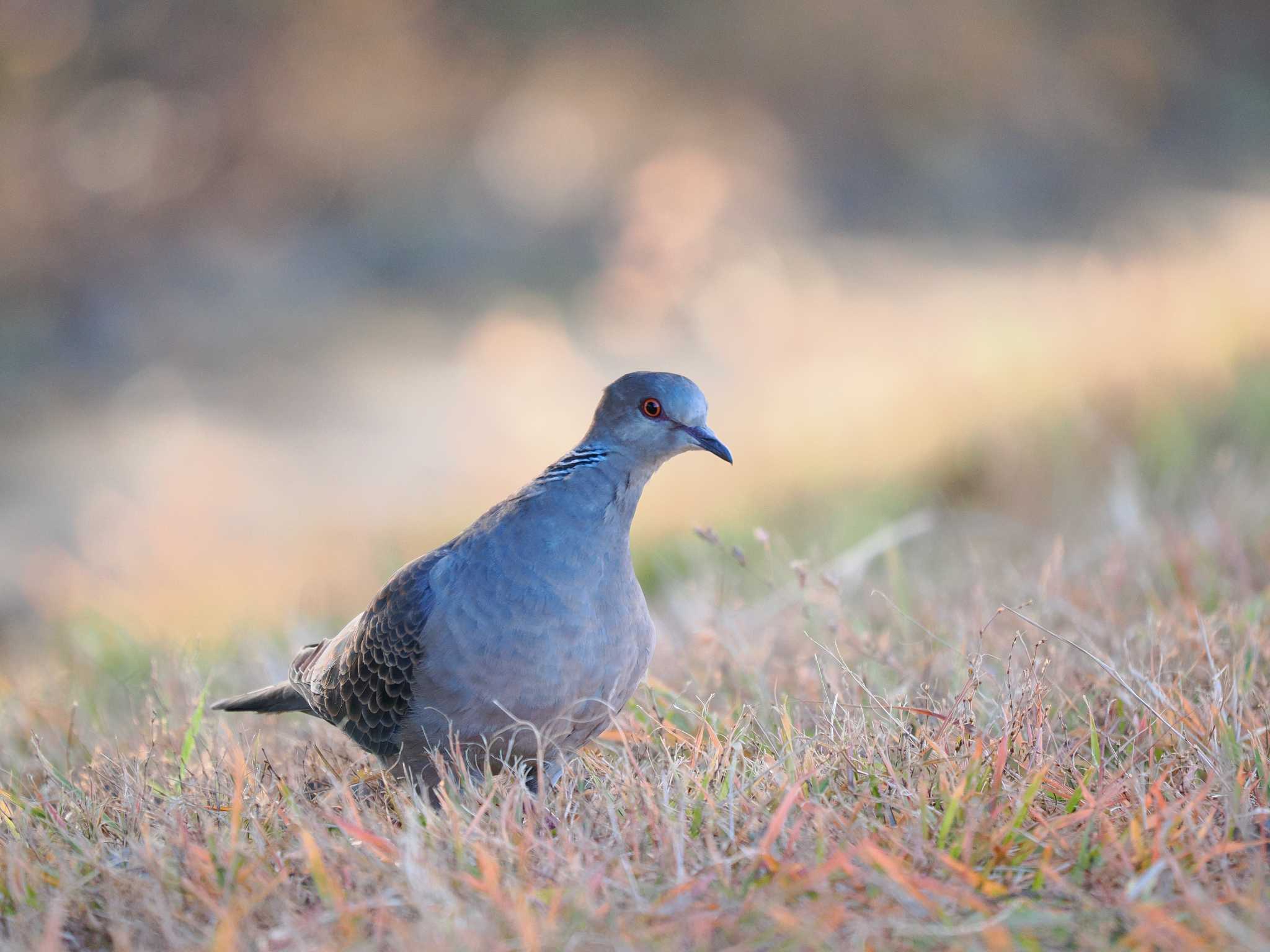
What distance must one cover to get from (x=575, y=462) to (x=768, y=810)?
3.35ft

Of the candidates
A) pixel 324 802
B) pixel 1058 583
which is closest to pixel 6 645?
pixel 324 802

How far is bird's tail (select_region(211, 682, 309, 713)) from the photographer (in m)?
3.40

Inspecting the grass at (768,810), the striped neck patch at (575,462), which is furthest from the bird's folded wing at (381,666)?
the striped neck patch at (575,462)

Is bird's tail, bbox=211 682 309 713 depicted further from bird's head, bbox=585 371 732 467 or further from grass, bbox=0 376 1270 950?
bird's head, bbox=585 371 732 467

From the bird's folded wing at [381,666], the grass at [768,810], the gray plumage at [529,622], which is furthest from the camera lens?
the bird's folded wing at [381,666]

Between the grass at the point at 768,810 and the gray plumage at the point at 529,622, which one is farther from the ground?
the gray plumage at the point at 529,622

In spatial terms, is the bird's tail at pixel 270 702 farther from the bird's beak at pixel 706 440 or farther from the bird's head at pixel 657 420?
the bird's beak at pixel 706 440

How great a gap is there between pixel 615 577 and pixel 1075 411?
460 cm

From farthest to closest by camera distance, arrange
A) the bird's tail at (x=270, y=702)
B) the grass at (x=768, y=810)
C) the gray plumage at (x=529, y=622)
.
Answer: the bird's tail at (x=270, y=702)
the gray plumage at (x=529, y=622)
the grass at (x=768, y=810)

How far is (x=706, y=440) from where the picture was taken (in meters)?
2.95

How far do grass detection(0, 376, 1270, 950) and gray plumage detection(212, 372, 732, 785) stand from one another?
0.14 metres

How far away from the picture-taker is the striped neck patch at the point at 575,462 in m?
2.96

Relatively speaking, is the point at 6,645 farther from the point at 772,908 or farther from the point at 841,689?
the point at 772,908

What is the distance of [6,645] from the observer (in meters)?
6.74
